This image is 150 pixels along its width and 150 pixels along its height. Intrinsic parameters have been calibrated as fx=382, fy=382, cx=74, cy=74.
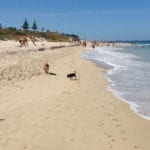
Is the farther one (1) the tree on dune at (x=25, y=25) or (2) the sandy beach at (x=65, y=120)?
(1) the tree on dune at (x=25, y=25)

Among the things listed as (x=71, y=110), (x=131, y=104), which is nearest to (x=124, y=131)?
(x=71, y=110)

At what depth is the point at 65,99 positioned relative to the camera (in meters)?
12.2

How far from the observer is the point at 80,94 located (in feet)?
44.7

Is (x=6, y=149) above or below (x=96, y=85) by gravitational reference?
above

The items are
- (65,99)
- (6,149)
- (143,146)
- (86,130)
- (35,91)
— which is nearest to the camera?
(6,149)

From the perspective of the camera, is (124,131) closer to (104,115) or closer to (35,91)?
(104,115)

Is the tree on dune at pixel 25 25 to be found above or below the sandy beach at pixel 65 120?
below

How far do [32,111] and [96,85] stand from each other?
7258 mm

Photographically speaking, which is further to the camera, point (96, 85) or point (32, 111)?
point (96, 85)

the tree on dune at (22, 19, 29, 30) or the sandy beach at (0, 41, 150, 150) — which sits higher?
the sandy beach at (0, 41, 150, 150)

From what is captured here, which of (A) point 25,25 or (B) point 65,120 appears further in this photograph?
(A) point 25,25

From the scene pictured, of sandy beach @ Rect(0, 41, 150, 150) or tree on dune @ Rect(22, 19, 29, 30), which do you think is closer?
sandy beach @ Rect(0, 41, 150, 150)

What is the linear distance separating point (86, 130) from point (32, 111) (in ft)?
6.83

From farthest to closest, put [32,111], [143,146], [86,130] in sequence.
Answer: [32,111] → [86,130] → [143,146]
